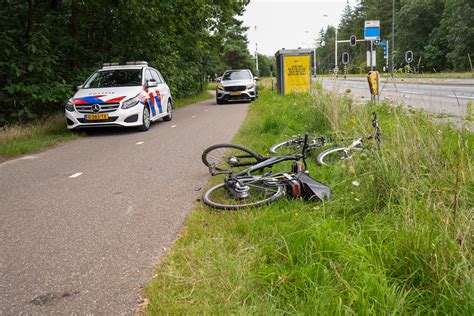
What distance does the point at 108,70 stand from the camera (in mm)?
11469

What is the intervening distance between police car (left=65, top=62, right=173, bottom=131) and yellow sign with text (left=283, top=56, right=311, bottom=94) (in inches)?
360

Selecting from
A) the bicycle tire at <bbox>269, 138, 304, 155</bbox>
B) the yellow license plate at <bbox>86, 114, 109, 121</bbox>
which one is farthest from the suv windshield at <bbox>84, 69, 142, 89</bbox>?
the bicycle tire at <bbox>269, 138, 304, 155</bbox>

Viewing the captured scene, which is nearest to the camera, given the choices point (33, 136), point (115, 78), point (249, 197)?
point (249, 197)

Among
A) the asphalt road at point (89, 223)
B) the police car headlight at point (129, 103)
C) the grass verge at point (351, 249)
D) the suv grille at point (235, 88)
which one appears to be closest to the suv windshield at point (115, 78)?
the police car headlight at point (129, 103)

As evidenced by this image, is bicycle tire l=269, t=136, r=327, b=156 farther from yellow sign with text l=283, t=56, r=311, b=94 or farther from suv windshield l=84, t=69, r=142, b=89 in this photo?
yellow sign with text l=283, t=56, r=311, b=94

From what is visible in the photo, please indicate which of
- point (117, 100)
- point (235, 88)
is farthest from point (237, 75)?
point (117, 100)

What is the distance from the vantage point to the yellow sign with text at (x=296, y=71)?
64.1ft

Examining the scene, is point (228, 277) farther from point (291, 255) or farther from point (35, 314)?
point (35, 314)

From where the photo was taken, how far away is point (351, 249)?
8.53 feet

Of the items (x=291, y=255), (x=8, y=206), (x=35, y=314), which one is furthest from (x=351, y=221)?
(x=8, y=206)

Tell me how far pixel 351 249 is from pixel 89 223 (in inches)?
96.9

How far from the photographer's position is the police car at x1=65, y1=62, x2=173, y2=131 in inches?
388

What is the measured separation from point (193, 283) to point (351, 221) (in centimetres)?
141

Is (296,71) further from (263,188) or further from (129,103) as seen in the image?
(263,188)
